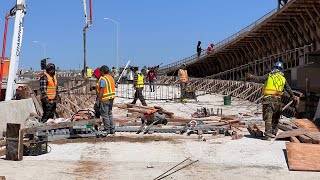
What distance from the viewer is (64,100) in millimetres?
17859

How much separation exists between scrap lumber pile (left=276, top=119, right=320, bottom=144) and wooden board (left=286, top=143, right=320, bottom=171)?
0.69 meters

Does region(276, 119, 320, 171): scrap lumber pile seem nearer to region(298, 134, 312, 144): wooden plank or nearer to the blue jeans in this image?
region(298, 134, 312, 144): wooden plank

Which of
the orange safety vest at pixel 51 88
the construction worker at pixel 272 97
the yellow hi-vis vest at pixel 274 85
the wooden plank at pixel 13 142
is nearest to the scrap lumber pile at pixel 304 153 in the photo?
the construction worker at pixel 272 97

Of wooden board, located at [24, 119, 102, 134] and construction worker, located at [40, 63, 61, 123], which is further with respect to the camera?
construction worker, located at [40, 63, 61, 123]

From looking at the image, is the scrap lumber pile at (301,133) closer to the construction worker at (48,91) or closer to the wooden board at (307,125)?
the wooden board at (307,125)

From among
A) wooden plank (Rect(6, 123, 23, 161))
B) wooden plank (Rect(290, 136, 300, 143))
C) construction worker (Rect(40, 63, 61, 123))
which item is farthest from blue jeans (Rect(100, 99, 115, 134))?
wooden plank (Rect(290, 136, 300, 143))

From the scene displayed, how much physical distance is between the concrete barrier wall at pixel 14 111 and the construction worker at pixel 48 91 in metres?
0.55

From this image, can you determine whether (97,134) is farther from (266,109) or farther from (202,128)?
(266,109)

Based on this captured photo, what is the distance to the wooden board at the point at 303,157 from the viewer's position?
780 centimetres

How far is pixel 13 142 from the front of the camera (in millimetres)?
8391

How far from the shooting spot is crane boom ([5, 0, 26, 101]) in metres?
14.4

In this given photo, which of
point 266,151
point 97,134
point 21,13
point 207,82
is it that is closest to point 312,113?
point 266,151

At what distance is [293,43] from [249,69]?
9694 millimetres

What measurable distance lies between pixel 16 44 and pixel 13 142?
Result: 6829mm
